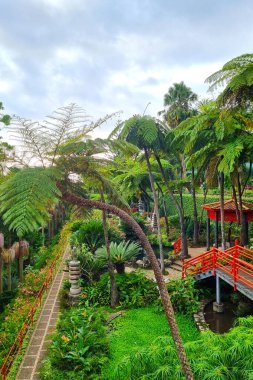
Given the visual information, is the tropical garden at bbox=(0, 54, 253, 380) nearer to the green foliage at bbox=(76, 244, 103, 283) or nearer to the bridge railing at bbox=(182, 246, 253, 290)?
the green foliage at bbox=(76, 244, 103, 283)

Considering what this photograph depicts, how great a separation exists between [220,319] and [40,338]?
5705 millimetres

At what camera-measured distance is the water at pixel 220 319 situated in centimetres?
981

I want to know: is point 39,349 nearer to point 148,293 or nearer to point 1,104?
point 148,293

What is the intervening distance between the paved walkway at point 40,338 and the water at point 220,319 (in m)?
4.88

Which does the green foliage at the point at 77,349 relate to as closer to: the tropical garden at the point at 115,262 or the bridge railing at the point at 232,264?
the tropical garden at the point at 115,262

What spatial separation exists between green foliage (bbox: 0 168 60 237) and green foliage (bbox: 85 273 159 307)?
822 centimetres

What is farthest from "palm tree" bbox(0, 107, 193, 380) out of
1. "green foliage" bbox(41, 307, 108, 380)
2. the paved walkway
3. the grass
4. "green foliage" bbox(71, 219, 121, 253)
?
"green foliage" bbox(71, 219, 121, 253)

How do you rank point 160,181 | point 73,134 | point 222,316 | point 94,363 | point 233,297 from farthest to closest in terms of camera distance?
1. point 160,181
2. point 233,297
3. point 222,316
4. point 94,363
5. point 73,134

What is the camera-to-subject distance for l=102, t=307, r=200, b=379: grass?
26.4ft

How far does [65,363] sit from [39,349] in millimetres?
1226

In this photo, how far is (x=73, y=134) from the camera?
4.59m

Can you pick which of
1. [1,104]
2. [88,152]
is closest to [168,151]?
[1,104]

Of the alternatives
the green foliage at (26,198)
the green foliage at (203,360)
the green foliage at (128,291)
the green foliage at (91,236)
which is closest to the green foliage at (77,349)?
the green foliage at (203,360)

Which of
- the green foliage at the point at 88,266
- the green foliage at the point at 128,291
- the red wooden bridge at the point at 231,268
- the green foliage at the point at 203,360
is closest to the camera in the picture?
the green foliage at the point at 203,360
